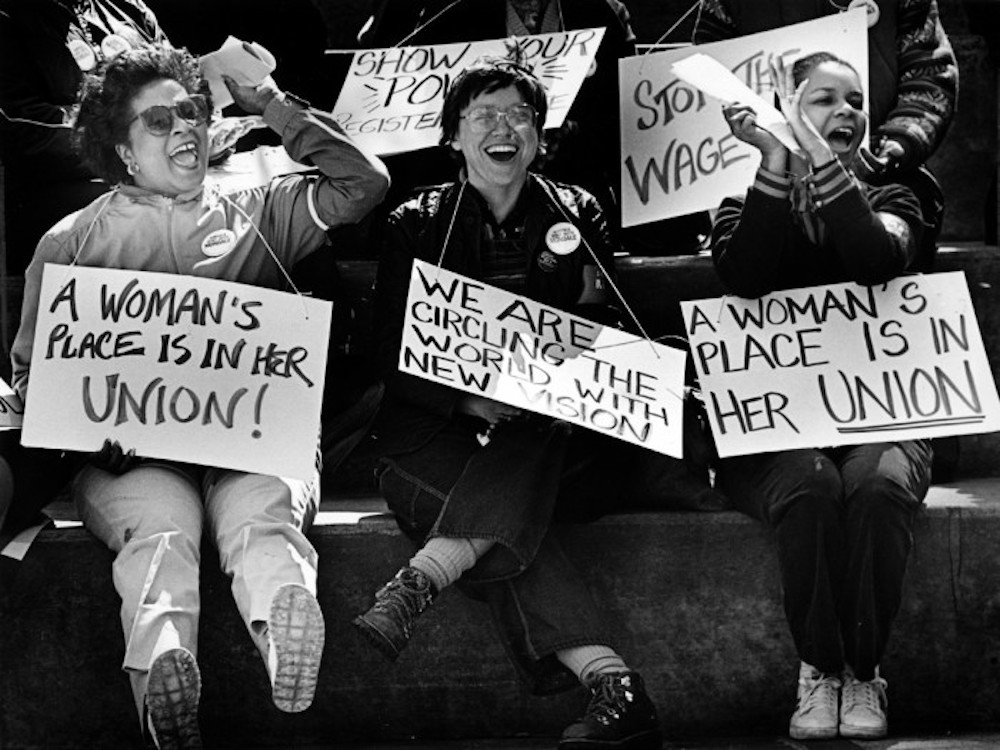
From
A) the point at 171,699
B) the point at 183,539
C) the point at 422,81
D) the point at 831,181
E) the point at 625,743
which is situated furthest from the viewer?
the point at 422,81

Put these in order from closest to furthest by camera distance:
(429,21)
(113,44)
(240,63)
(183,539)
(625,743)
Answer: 1. (625,743)
2. (183,539)
3. (240,63)
4. (113,44)
5. (429,21)

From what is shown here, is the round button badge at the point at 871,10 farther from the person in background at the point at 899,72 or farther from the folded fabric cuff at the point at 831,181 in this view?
the folded fabric cuff at the point at 831,181

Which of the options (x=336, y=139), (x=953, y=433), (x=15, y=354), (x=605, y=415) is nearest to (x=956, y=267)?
(x=953, y=433)

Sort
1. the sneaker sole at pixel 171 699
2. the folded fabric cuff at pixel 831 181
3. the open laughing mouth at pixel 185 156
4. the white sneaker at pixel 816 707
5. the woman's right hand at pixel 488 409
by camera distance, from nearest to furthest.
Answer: the sneaker sole at pixel 171 699, the white sneaker at pixel 816 707, the folded fabric cuff at pixel 831 181, the woman's right hand at pixel 488 409, the open laughing mouth at pixel 185 156

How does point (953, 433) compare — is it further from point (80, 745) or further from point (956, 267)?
point (80, 745)

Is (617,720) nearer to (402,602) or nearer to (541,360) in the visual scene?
(402,602)

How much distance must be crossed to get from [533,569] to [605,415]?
388 mm

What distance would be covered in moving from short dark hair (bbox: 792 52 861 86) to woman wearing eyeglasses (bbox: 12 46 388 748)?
1048 millimetres

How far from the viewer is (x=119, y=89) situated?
498 centimetres

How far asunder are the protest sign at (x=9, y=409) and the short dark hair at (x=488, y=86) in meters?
1.23

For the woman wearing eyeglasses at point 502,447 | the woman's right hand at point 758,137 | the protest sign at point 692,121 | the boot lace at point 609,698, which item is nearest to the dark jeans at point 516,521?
the woman wearing eyeglasses at point 502,447

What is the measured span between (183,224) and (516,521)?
3.60ft

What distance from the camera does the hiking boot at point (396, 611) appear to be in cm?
445

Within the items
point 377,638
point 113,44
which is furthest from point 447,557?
point 113,44
